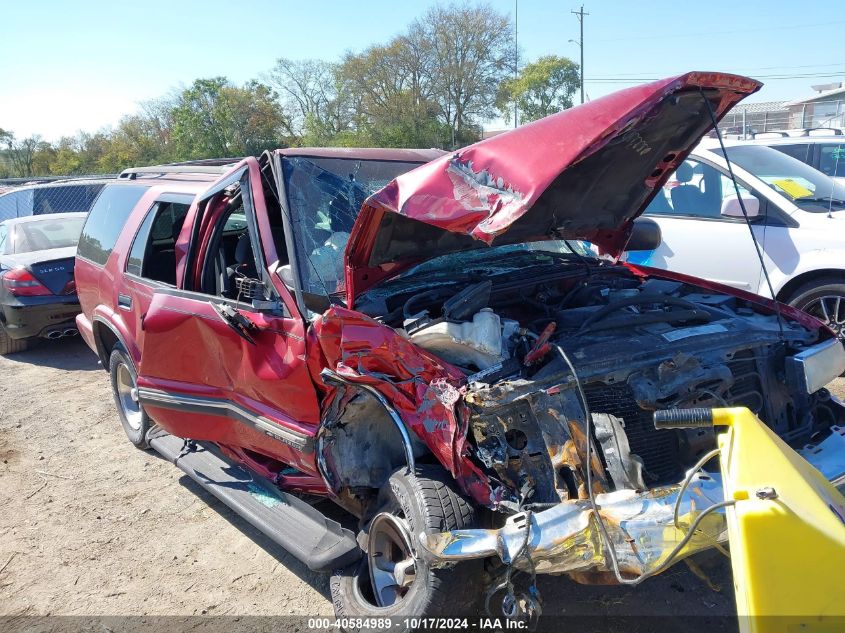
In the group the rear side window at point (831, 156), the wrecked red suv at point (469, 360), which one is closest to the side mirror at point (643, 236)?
→ the wrecked red suv at point (469, 360)

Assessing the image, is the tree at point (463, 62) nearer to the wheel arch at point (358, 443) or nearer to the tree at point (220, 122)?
the tree at point (220, 122)

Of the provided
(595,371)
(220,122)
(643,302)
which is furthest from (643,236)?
(220,122)

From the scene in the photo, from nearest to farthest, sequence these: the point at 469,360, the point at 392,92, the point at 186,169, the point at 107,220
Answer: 1. the point at 469,360
2. the point at 186,169
3. the point at 107,220
4. the point at 392,92

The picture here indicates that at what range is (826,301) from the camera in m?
5.25

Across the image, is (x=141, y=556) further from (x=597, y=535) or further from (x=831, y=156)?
(x=831, y=156)

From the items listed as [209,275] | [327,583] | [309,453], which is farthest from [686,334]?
[209,275]

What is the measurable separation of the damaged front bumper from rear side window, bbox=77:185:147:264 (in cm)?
382

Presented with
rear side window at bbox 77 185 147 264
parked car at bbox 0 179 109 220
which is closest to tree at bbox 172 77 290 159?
parked car at bbox 0 179 109 220

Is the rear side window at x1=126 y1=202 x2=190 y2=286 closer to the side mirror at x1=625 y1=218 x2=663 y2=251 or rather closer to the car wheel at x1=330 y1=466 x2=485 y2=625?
the car wheel at x1=330 y1=466 x2=485 y2=625

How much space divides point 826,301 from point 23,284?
25.9ft

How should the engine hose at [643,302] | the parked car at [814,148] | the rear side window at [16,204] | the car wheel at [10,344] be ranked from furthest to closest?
the rear side window at [16,204]
the car wheel at [10,344]
the parked car at [814,148]
the engine hose at [643,302]

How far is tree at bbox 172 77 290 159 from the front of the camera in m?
37.5

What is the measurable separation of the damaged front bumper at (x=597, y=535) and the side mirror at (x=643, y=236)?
7.35 ft

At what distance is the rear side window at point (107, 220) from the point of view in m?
5.00
